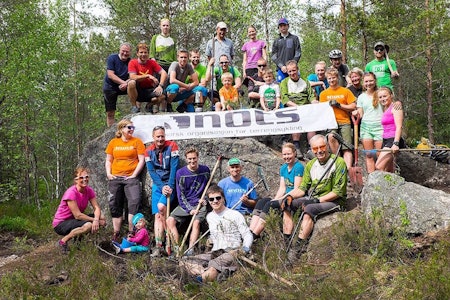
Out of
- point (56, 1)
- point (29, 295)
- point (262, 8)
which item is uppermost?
point (56, 1)

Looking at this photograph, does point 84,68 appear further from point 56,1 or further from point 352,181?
point 352,181

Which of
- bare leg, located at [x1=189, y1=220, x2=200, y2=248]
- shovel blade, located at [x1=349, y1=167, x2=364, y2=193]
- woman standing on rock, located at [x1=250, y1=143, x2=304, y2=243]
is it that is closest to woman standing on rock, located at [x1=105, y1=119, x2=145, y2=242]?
bare leg, located at [x1=189, y1=220, x2=200, y2=248]

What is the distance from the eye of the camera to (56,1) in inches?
1061

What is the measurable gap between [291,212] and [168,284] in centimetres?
192

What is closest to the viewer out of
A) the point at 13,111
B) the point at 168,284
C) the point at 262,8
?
the point at 168,284

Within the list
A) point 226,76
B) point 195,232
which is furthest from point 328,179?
point 226,76

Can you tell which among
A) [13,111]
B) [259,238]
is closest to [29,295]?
[259,238]

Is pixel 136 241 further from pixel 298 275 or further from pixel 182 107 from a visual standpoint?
pixel 182 107

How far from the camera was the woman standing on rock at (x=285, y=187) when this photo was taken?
20.6 ft

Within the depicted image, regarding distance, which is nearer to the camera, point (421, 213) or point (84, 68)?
point (421, 213)

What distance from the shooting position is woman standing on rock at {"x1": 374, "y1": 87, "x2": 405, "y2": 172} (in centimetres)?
718

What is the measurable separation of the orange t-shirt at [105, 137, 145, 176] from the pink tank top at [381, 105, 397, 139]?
4011mm

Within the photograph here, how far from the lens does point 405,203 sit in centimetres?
585

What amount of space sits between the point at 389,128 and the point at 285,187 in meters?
1.98
